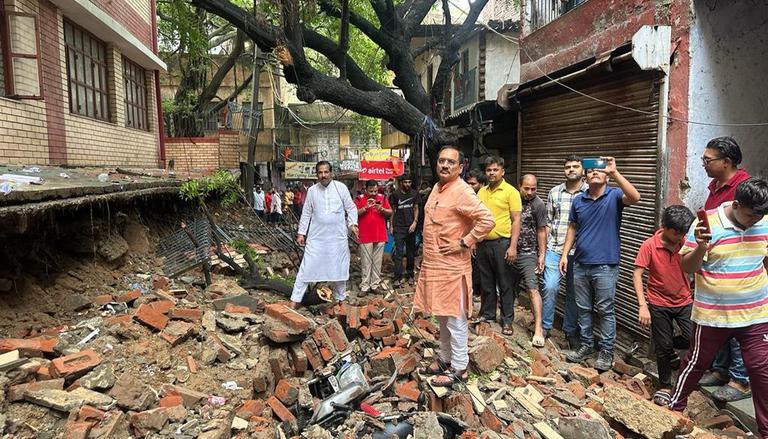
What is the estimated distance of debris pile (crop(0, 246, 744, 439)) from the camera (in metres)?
3.10

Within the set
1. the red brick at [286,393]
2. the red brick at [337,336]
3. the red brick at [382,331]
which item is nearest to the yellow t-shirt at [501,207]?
the red brick at [382,331]

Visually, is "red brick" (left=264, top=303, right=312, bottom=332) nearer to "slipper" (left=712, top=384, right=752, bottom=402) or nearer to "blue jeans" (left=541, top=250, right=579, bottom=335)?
"blue jeans" (left=541, top=250, right=579, bottom=335)

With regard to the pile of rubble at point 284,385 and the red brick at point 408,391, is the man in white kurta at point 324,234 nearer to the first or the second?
the pile of rubble at point 284,385

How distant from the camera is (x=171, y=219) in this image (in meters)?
8.29

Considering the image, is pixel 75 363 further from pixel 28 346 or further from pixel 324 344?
pixel 324 344

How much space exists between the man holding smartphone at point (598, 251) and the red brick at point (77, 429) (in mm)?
4220

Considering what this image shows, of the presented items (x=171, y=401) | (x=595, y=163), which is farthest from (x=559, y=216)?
(x=171, y=401)

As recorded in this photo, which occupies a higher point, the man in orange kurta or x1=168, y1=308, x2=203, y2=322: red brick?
the man in orange kurta

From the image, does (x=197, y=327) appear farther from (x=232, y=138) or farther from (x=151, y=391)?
(x=232, y=138)

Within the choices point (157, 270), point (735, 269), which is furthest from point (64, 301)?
point (735, 269)

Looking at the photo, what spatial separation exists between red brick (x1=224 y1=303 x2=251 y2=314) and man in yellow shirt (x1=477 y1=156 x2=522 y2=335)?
2784 millimetres

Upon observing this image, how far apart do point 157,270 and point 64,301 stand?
6.19 ft

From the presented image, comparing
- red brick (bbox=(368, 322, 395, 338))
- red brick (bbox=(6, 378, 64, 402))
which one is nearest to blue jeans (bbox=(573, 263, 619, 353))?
red brick (bbox=(368, 322, 395, 338))

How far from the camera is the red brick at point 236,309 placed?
5205 millimetres
